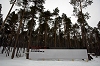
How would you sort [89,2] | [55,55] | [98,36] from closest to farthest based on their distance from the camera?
[55,55], [89,2], [98,36]

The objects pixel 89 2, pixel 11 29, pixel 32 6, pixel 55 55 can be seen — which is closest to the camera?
pixel 55 55

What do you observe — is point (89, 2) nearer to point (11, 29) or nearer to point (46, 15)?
point (46, 15)

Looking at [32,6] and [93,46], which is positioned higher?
[32,6]

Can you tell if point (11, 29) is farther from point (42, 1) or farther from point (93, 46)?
point (93, 46)

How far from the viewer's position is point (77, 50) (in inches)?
378

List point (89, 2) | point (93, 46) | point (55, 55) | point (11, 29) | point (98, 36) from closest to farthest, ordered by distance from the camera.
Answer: point (55, 55) < point (89, 2) < point (11, 29) < point (98, 36) < point (93, 46)

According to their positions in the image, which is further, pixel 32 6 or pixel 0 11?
pixel 0 11

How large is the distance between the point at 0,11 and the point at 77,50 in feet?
59.2

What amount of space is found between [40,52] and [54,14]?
10.9 m

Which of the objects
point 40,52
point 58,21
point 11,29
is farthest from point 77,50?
point 11,29

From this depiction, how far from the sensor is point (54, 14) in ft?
56.4

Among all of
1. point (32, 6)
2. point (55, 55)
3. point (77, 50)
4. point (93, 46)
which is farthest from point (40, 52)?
point (93, 46)

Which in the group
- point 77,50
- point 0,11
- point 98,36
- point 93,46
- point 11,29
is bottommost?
point 93,46

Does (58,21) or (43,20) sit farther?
(58,21)
